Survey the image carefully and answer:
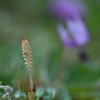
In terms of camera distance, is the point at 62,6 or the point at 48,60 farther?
the point at 62,6

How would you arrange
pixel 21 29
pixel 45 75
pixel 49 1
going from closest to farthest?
pixel 45 75 < pixel 21 29 < pixel 49 1

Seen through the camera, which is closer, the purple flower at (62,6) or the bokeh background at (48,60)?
the bokeh background at (48,60)

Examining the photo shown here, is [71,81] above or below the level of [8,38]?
below

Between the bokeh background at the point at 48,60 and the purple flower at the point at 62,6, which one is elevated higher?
the purple flower at the point at 62,6

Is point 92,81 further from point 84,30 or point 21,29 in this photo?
point 21,29

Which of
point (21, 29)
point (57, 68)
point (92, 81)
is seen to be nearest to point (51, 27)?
point (21, 29)

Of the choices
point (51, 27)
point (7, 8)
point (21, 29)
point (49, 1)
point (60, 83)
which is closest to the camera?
point (60, 83)

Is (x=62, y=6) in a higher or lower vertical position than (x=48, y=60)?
higher

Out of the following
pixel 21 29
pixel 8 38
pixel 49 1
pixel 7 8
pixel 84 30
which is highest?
pixel 49 1
